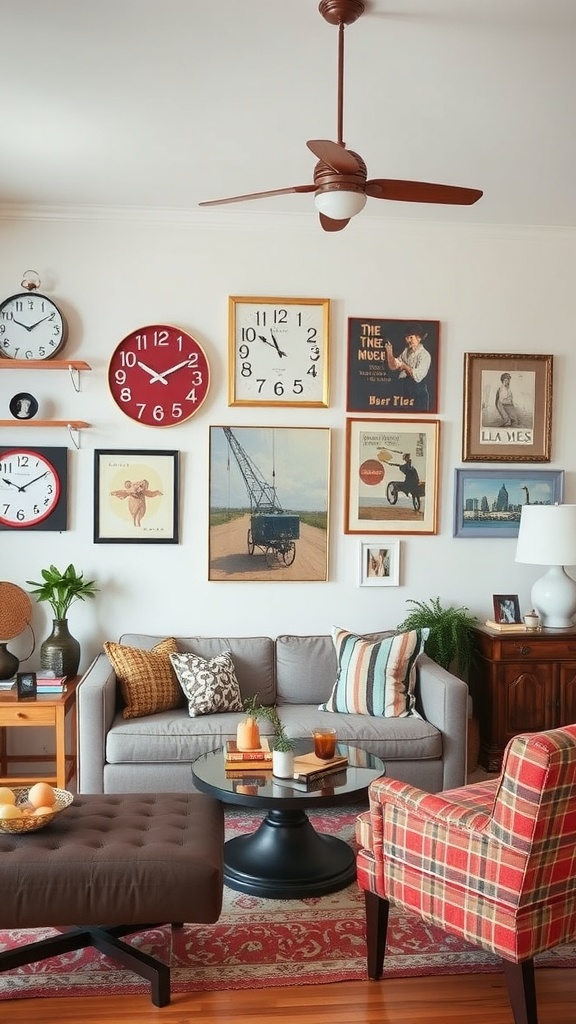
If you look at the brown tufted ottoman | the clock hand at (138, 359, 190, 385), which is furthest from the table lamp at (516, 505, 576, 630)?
the brown tufted ottoman

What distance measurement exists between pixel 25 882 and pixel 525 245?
4247mm

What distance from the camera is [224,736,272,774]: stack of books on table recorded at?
11.9ft

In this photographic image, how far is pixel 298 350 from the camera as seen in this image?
16.8ft

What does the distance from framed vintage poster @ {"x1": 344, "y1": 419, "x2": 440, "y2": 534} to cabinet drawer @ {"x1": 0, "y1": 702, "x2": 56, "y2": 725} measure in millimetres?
1880

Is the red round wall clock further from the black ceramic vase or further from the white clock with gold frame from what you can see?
the black ceramic vase

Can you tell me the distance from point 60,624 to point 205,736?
109cm

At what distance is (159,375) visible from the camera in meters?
5.05

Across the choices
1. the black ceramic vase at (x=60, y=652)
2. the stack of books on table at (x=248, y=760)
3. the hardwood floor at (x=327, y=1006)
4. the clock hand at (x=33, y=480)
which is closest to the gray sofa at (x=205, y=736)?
the black ceramic vase at (x=60, y=652)

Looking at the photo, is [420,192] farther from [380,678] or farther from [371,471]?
[380,678]

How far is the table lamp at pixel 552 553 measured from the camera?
4.83 m

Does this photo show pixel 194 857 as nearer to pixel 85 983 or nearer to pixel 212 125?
pixel 85 983

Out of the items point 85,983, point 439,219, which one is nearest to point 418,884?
point 85,983

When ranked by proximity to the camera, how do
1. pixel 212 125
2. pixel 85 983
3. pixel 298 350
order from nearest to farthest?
1. pixel 85 983
2. pixel 212 125
3. pixel 298 350

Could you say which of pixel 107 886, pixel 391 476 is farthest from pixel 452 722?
pixel 107 886
